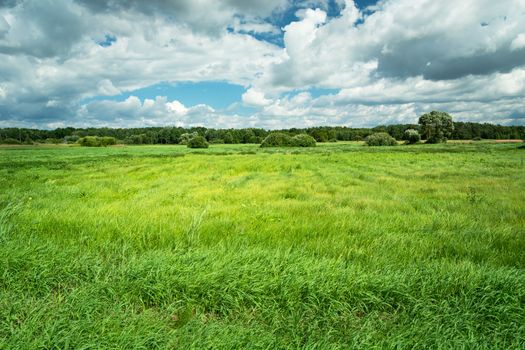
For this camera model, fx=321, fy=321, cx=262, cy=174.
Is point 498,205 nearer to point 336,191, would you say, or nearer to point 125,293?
point 336,191

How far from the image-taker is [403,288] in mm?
4094

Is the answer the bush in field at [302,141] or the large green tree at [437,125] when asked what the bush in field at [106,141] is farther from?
the large green tree at [437,125]

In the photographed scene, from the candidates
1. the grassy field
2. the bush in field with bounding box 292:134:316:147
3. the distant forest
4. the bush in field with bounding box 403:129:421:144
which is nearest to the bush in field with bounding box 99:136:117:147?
the distant forest

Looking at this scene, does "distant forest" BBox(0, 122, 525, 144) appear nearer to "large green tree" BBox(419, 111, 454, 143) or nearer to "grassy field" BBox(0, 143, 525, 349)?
"large green tree" BBox(419, 111, 454, 143)

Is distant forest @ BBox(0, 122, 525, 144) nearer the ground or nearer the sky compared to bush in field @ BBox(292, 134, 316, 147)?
nearer the sky

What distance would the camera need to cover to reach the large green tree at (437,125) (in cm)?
8838

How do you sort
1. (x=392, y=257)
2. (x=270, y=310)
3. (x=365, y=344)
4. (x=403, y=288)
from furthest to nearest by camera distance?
1. (x=392, y=257)
2. (x=403, y=288)
3. (x=270, y=310)
4. (x=365, y=344)

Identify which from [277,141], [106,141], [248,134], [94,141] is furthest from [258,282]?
[248,134]

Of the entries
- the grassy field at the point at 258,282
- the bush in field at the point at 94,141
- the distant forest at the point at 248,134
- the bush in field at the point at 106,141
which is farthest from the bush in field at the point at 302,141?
the grassy field at the point at 258,282

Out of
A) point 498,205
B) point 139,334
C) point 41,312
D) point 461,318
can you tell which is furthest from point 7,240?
point 498,205

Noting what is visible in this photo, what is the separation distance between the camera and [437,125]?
290 ft

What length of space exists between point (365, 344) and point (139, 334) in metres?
2.24

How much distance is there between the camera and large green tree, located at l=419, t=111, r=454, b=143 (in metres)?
88.4

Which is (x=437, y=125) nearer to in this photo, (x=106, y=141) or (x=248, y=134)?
(x=248, y=134)
